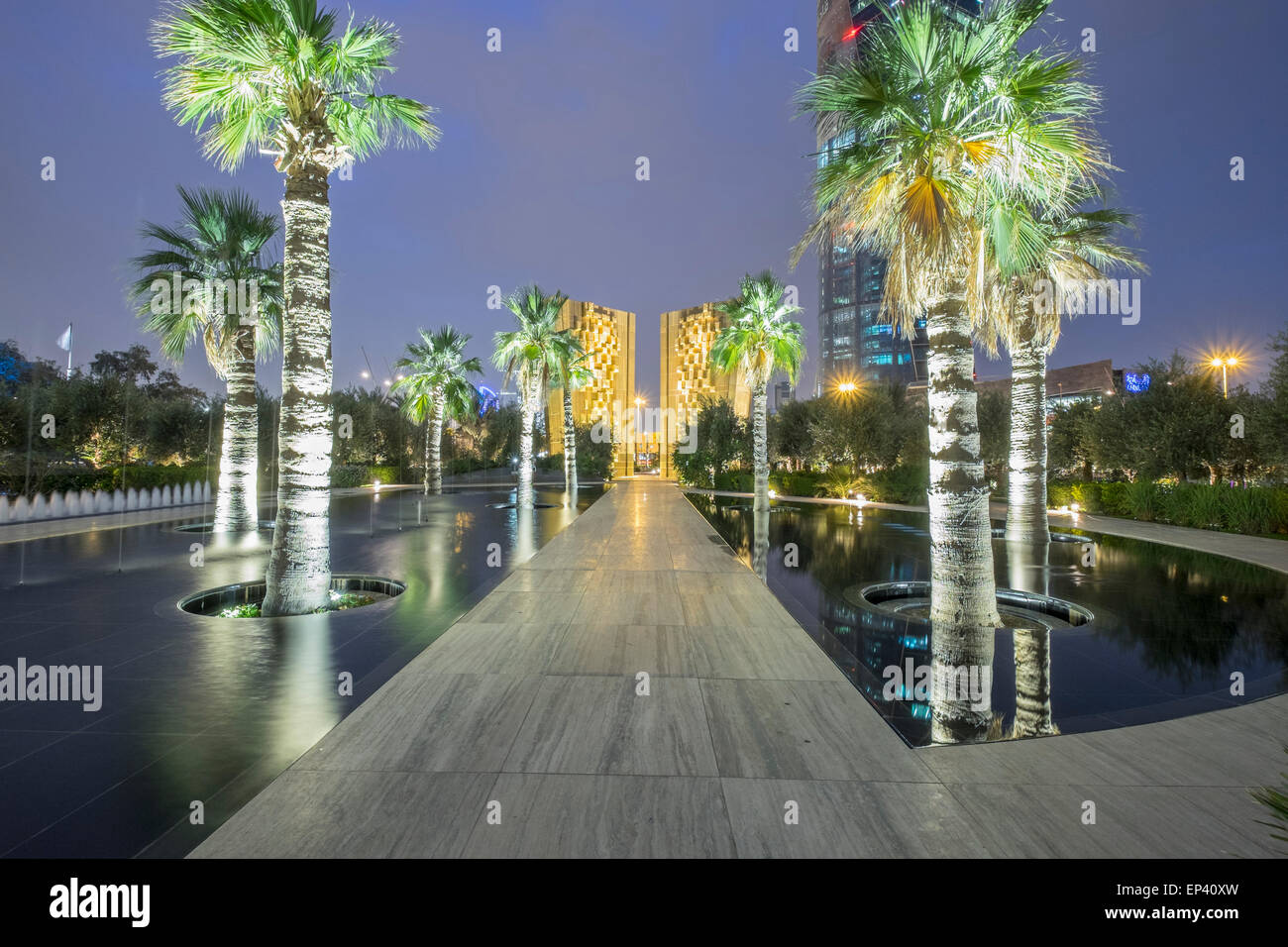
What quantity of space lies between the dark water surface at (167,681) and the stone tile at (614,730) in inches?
61.4

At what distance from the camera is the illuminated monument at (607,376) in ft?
280

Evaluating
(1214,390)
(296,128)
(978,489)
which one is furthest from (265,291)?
(1214,390)

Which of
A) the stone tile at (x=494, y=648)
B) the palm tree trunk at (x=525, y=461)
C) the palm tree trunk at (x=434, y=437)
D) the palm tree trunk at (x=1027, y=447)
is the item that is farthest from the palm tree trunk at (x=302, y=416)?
the palm tree trunk at (x=434, y=437)

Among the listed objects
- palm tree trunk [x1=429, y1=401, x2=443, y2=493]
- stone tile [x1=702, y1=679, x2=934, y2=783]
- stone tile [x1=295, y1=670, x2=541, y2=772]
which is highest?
palm tree trunk [x1=429, y1=401, x2=443, y2=493]

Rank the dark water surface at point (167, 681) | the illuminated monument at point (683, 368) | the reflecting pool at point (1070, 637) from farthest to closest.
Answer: the illuminated monument at point (683, 368), the reflecting pool at point (1070, 637), the dark water surface at point (167, 681)

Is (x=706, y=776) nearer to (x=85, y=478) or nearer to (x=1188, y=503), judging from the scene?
(x=1188, y=503)

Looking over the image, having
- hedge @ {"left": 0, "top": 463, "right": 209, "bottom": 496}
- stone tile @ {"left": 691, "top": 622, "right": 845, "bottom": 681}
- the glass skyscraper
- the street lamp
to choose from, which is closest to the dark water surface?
stone tile @ {"left": 691, "top": 622, "right": 845, "bottom": 681}

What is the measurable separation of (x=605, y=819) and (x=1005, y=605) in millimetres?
7971

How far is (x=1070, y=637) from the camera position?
23.4 feet

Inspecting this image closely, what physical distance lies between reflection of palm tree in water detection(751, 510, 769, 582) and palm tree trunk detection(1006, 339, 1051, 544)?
5.80m

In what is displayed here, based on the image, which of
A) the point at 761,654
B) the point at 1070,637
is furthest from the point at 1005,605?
the point at 761,654

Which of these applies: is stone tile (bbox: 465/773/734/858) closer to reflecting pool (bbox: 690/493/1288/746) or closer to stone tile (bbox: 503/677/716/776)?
stone tile (bbox: 503/677/716/776)

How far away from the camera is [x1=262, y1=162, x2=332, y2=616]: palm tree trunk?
7.92m

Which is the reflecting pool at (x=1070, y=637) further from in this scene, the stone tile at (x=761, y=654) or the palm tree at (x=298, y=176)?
the palm tree at (x=298, y=176)
